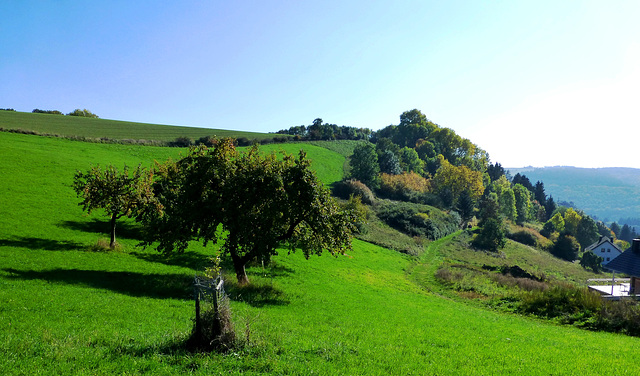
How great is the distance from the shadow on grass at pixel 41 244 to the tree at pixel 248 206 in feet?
24.2

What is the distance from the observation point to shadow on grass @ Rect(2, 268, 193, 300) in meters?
20.9

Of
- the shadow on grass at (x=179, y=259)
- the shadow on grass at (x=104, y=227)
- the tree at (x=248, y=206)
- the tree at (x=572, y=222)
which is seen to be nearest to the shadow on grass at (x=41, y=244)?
the shadow on grass at (x=104, y=227)

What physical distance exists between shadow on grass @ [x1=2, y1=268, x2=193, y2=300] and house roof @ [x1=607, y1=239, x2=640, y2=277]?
48843mm

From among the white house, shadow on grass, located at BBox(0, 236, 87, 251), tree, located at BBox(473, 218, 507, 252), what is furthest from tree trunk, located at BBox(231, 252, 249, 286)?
the white house

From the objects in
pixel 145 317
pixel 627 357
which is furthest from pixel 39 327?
pixel 627 357

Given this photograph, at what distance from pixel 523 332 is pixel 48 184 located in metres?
48.3

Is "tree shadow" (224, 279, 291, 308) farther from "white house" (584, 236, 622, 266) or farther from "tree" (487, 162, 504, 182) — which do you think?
"tree" (487, 162, 504, 182)

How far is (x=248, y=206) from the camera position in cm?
2416

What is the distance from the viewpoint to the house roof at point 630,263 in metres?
42.3

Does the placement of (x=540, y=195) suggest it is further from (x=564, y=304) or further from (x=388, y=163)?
(x=564, y=304)

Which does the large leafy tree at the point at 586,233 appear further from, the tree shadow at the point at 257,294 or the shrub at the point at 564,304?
the tree shadow at the point at 257,294

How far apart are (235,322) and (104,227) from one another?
28.6 meters

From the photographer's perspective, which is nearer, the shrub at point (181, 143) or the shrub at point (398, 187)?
the shrub at point (181, 143)

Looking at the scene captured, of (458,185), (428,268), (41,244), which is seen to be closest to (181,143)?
(41,244)
